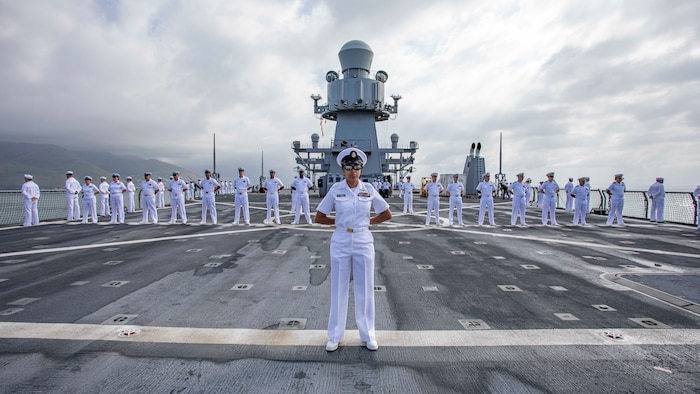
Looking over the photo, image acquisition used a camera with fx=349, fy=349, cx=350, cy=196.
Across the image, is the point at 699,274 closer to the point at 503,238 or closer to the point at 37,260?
the point at 503,238

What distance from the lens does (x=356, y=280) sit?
3.07 meters

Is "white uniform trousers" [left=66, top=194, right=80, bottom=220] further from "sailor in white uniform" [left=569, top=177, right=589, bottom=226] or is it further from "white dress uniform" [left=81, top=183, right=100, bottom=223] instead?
"sailor in white uniform" [left=569, top=177, right=589, bottom=226]

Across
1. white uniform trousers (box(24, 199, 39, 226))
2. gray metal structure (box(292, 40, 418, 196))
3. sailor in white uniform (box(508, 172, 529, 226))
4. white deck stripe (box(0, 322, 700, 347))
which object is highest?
gray metal structure (box(292, 40, 418, 196))

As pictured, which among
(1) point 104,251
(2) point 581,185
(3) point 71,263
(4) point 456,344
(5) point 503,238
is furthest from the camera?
(2) point 581,185

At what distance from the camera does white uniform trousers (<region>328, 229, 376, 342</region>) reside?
302cm

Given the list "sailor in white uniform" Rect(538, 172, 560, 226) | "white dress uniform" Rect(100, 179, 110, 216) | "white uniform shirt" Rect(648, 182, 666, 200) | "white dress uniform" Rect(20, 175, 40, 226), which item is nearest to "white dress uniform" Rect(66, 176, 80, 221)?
"white dress uniform" Rect(100, 179, 110, 216)

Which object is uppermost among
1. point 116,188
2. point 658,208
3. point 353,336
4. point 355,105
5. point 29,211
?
point 355,105

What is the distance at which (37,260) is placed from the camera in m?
6.67

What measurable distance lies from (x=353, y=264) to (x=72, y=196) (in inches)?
649

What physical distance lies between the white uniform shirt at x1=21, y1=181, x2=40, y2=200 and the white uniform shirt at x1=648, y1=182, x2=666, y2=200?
24.4m

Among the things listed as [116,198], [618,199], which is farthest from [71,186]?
[618,199]

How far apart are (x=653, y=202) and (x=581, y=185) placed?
3911 mm

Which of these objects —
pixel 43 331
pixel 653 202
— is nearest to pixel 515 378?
pixel 43 331

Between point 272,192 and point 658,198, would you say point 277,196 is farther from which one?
point 658,198
